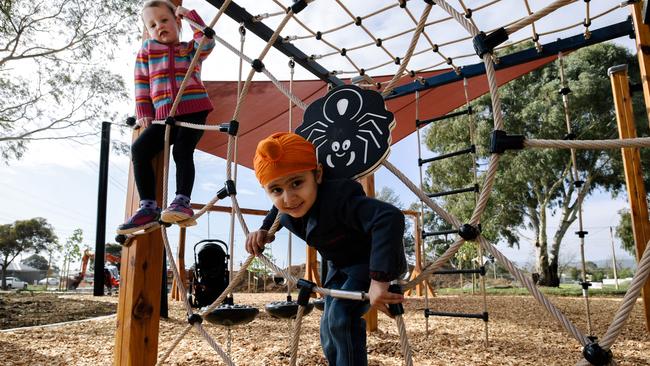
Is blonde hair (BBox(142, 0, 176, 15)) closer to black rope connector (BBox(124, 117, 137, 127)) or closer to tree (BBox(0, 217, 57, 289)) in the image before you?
black rope connector (BBox(124, 117, 137, 127))

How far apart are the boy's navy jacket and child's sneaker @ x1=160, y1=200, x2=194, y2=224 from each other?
532 mm

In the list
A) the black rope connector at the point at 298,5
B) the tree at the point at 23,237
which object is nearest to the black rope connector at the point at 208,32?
the black rope connector at the point at 298,5

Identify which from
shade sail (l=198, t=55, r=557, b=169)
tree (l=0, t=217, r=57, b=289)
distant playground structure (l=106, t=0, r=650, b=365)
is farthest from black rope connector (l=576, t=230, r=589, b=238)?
tree (l=0, t=217, r=57, b=289)

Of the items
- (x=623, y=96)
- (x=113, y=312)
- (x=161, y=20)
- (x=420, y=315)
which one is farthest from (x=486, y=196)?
(x=113, y=312)

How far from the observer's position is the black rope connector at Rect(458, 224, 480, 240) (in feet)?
3.04

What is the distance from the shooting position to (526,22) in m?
0.88

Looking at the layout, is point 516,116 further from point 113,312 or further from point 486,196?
point 486,196

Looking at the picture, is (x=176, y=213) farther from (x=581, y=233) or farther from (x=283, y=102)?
(x=283, y=102)

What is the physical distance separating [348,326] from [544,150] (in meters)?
11.5

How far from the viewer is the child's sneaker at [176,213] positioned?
152 centimetres

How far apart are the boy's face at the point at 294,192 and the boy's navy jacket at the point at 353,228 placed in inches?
1.1

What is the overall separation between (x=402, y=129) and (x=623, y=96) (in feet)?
7.82

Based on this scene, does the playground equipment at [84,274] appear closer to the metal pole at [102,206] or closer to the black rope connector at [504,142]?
the metal pole at [102,206]

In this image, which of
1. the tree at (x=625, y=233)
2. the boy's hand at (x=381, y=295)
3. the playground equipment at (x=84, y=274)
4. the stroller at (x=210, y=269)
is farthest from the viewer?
the tree at (x=625, y=233)
